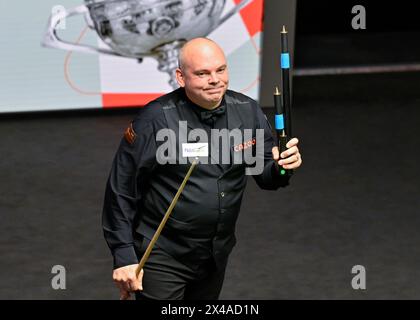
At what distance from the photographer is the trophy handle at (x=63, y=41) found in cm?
743

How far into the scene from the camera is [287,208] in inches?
242

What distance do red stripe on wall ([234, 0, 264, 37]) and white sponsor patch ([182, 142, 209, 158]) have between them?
14.2 feet

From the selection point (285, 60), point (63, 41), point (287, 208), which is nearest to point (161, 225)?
point (285, 60)

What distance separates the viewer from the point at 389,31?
10586mm

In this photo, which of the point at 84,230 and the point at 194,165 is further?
the point at 84,230

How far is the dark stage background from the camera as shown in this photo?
5191 millimetres

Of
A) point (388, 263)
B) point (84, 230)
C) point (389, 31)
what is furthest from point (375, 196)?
point (389, 31)

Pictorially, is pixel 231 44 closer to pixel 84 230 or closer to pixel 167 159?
Result: pixel 84 230

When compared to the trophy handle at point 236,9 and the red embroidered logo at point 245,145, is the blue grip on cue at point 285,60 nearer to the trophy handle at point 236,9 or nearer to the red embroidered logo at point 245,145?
the red embroidered logo at point 245,145

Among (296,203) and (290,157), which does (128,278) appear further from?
(296,203)

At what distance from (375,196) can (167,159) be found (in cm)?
314

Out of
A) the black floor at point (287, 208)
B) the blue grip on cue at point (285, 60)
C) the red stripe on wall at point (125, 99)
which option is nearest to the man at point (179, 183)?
the blue grip on cue at point (285, 60)

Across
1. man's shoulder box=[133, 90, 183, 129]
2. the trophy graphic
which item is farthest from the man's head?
the trophy graphic

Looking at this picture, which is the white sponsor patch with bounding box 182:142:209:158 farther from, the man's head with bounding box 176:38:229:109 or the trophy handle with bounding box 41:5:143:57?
the trophy handle with bounding box 41:5:143:57
